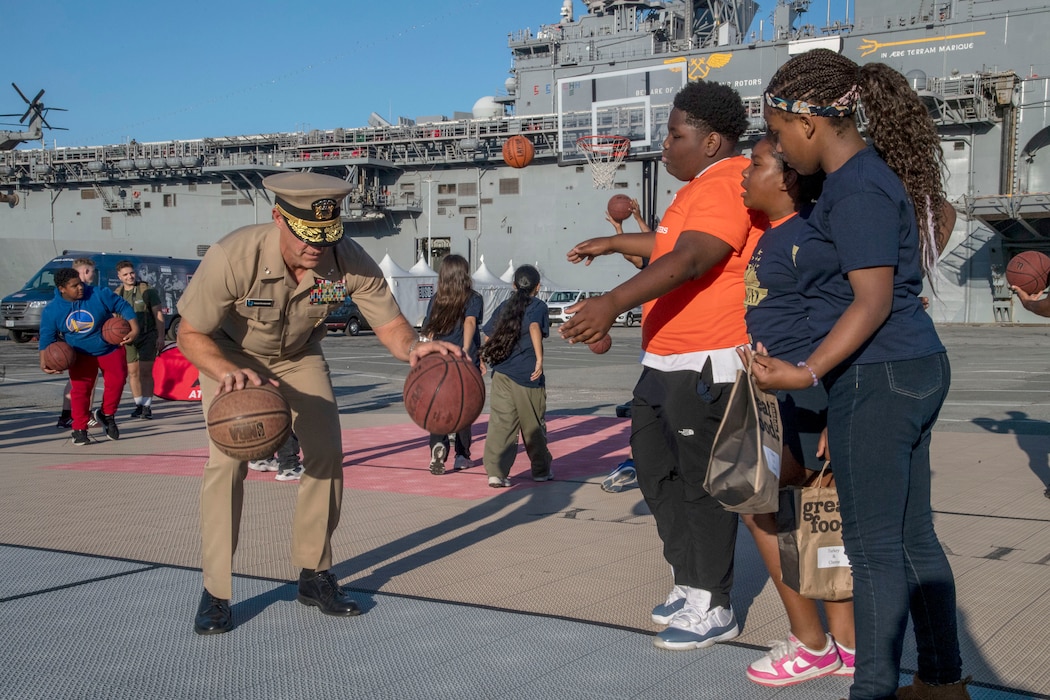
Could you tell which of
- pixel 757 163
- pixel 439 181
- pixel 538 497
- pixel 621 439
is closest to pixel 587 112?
pixel 439 181

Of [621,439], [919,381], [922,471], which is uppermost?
[919,381]

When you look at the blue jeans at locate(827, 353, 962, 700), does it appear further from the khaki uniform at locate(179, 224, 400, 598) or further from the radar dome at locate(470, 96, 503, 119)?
A: the radar dome at locate(470, 96, 503, 119)

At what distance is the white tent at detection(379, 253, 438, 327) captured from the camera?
4047 cm

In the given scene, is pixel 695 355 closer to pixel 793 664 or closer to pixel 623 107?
pixel 793 664

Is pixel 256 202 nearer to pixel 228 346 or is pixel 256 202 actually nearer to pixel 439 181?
pixel 439 181

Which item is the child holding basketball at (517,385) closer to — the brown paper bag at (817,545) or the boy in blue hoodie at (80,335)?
the boy in blue hoodie at (80,335)

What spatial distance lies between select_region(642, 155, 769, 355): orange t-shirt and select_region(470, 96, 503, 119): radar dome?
61.4 meters

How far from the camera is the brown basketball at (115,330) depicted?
10227mm

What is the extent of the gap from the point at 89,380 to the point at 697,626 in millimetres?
8540

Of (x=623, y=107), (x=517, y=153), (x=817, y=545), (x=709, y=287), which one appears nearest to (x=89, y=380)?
(x=709, y=287)

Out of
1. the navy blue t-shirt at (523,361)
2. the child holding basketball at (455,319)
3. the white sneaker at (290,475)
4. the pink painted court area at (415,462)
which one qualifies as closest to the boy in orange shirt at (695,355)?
the pink painted court area at (415,462)

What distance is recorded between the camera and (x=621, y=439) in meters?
10.7

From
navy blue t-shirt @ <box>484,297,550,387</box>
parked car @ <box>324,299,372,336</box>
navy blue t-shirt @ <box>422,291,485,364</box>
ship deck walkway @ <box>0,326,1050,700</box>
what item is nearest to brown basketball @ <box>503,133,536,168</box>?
parked car @ <box>324,299,372,336</box>

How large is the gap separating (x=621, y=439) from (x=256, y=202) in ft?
187
